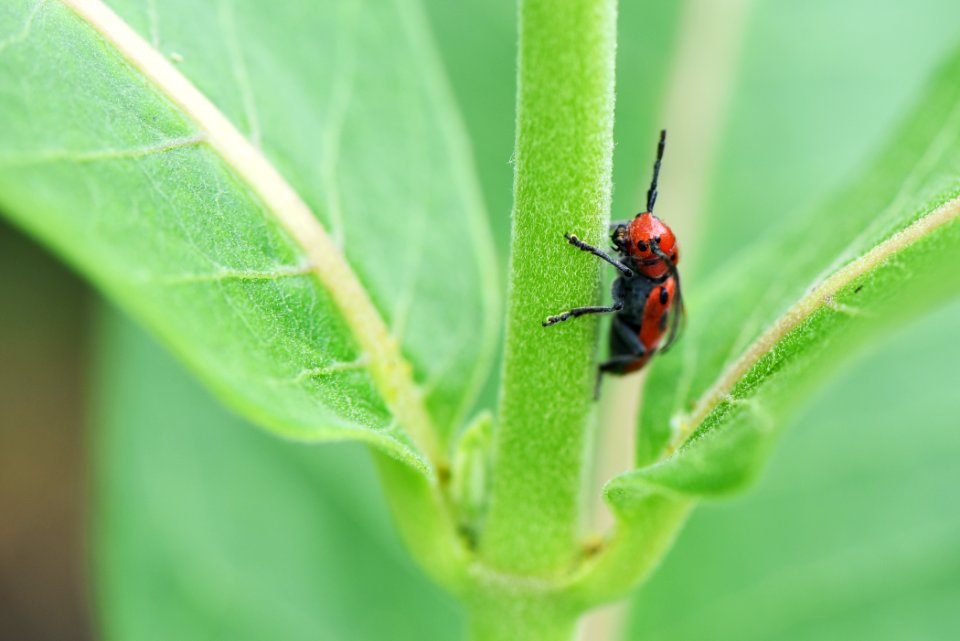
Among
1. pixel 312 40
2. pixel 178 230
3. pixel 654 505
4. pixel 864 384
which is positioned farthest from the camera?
pixel 864 384

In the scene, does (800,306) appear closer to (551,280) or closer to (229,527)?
(551,280)

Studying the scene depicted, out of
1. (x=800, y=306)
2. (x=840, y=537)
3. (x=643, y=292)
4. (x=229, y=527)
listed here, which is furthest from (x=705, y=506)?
(x=800, y=306)

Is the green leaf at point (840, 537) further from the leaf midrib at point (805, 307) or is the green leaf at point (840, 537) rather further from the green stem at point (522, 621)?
the leaf midrib at point (805, 307)

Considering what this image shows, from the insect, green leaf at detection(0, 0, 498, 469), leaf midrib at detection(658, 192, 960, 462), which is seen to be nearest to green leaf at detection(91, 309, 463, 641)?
the insect

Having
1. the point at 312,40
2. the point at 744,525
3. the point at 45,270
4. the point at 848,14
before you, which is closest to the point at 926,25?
the point at 848,14

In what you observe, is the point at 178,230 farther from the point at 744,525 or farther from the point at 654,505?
the point at 744,525

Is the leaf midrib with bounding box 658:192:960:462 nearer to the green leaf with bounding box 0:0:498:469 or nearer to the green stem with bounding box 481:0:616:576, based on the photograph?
the green stem with bounding box 481:0:616:576

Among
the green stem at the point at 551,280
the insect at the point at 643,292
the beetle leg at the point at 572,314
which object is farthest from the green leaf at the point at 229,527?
the beetle leg at the point at 572,314
